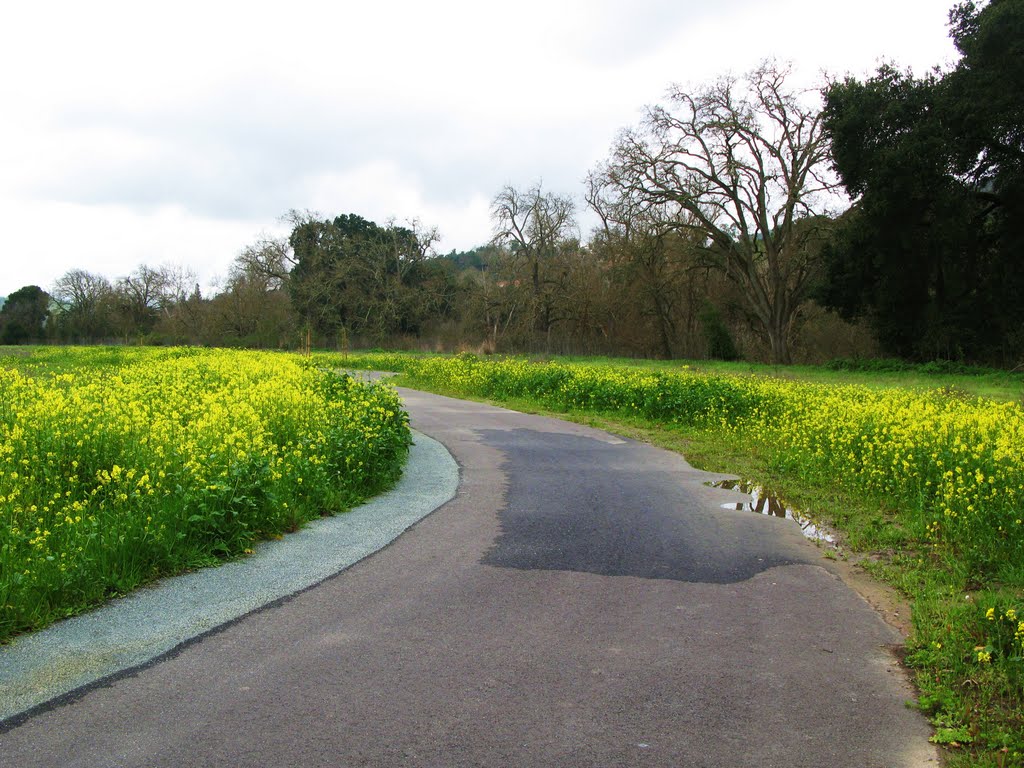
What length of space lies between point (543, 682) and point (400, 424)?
7.68 metres

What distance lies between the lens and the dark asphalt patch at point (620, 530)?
6.42 metres

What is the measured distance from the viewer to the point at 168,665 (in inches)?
168

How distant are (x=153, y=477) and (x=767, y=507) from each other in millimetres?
6389

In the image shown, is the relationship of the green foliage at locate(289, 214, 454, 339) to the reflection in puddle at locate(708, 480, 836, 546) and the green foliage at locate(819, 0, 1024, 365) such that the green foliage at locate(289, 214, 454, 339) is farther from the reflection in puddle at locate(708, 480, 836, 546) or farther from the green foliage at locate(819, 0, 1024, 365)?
the reflection in puddle at locate(708, 480, 836, 546)

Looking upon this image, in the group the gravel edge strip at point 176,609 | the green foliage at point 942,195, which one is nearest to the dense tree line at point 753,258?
the green foliage at point 942,195

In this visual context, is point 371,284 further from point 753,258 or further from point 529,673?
point 529,673

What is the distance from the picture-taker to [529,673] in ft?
13.9

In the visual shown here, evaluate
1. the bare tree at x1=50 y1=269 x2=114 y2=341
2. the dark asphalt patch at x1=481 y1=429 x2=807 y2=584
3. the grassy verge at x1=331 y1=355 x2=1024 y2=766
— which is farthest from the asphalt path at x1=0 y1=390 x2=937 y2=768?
the bare tree at x1=50 y1=269 x2=114 y2=341

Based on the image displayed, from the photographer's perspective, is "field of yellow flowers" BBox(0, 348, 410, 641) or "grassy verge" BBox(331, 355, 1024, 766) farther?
"field of yellow flowers" BBox(0, 348, 410, 641)

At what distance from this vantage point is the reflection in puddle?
7.87 meters

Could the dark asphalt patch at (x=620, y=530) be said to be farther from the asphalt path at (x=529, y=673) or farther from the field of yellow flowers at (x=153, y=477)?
the field of yellow flowers at (x=153, y=477)

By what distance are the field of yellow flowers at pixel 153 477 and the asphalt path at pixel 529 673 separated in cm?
116

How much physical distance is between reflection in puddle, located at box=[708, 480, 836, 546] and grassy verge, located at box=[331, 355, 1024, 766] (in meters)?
0.21

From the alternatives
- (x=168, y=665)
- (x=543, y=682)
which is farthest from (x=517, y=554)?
(x=168, y=665)
